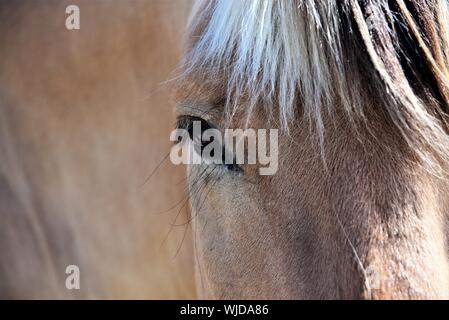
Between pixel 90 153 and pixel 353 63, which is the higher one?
pixel 353 63

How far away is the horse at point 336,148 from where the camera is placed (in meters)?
0.99

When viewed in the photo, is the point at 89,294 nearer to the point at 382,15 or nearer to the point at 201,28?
the point at 201,28

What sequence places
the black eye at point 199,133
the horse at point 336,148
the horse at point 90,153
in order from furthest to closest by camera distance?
the horse at point 90,153
the black eye at point 199,133
the horse at point 336,148

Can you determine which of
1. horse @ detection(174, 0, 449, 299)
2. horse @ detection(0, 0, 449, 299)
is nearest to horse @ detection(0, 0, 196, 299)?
horse @ detection(0, 0, 449, 299)

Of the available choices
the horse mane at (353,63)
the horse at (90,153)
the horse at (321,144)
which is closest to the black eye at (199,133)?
the horse at (321,144)

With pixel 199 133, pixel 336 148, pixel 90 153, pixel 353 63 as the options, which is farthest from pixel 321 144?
pixel 90 153

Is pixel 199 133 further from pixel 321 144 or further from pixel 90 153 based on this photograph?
pixel 90 153

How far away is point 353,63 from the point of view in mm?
1096

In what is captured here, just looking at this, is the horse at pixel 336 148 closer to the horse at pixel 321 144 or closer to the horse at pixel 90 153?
the horse at pixel 321 144

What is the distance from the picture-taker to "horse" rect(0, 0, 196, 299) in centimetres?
202

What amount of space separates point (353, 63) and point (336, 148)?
0.52 ft

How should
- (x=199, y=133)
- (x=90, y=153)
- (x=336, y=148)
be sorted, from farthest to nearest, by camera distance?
(x=90, y=153), (x=199, y=133), (x=336, y=148)

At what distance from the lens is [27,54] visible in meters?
2.15
